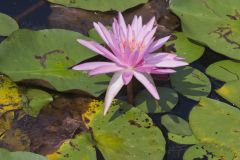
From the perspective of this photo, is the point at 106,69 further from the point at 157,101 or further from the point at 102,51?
the point at 157,101

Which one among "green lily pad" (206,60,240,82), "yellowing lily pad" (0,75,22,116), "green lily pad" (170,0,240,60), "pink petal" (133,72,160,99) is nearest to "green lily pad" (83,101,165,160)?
"pink petal" (133,72,160,99)

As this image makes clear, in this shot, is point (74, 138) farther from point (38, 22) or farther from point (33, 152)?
point (38, 22)

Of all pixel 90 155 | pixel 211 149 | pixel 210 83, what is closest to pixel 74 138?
pixel 90 155

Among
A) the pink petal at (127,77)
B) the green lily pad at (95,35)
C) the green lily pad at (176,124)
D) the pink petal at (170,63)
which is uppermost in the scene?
the pink petal at (170,63)

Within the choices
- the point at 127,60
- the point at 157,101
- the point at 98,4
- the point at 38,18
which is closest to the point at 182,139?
the point at 157,101

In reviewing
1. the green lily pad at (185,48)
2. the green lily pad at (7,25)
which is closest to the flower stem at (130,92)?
the green lily pad at (185,48)

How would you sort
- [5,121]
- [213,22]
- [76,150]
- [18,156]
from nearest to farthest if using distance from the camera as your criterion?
[18,156], [76,150], [5,121], [213,22]

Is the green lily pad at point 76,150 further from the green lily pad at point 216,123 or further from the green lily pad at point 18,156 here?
the green lily pad at point 216,123
